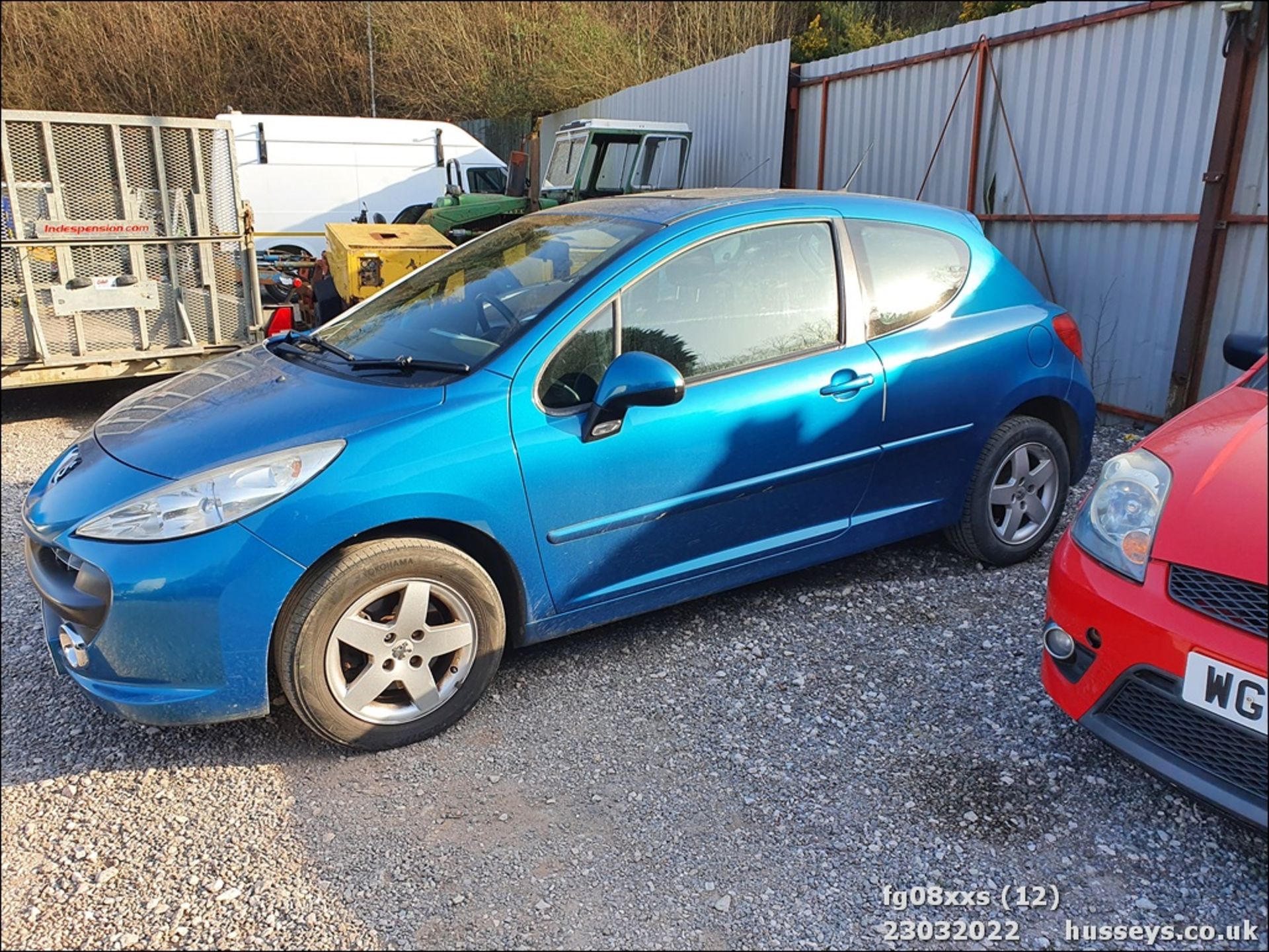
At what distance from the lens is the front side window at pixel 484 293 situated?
3.16m

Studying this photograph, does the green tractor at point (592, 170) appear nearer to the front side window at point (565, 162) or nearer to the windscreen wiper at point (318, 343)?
the front side window at point (565, 162)

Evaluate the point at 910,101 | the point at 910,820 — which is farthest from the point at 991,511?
the point at 910,101

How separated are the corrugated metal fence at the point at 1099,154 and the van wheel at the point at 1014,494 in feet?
5.38

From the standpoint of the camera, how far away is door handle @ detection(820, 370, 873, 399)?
134 inches

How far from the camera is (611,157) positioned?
10.5m

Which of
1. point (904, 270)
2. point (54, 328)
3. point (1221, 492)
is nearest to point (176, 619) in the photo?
point (1221, 492)

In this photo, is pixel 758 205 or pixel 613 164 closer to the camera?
pixel 758 205

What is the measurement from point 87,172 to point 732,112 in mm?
6837

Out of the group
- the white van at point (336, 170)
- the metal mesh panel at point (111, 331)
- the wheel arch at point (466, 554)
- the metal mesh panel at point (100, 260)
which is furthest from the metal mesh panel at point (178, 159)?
the white van at point (336, 170)

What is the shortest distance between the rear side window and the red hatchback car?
1.17 metres

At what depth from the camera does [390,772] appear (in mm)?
2764

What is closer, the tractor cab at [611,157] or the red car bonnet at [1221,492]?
the red car bonnet at [1221,492]

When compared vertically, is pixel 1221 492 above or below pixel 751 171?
below

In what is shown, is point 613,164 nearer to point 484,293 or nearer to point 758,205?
point 758,205
